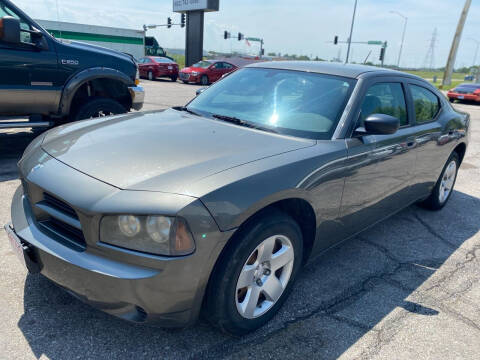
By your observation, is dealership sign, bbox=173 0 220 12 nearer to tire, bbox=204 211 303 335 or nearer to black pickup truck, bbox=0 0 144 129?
black pickup truck, bbox=0 0 144 129

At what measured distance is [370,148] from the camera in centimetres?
308

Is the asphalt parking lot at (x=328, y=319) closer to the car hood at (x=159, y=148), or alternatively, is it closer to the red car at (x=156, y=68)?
the car hood at (x=159, y=148)

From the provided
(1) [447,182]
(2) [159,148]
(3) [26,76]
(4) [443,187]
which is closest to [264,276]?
(2) [159,148]

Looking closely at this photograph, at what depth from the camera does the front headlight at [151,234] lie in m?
1.88

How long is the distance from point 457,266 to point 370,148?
4.94 ft

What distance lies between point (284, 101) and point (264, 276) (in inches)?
57.6

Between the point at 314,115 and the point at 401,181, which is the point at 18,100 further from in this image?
the point at 401,181

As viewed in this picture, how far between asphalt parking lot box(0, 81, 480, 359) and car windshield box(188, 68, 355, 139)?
4.00 ft

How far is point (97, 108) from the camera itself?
18.8 ft

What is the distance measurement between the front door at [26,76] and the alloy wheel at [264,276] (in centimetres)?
428

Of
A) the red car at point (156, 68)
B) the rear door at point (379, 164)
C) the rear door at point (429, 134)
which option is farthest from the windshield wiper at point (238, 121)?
the red car at point (156, 68)

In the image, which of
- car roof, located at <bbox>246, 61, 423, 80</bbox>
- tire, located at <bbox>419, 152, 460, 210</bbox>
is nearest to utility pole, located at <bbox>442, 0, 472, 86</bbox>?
tire, located at <bbox>419, 152, 460, 210</bbox>

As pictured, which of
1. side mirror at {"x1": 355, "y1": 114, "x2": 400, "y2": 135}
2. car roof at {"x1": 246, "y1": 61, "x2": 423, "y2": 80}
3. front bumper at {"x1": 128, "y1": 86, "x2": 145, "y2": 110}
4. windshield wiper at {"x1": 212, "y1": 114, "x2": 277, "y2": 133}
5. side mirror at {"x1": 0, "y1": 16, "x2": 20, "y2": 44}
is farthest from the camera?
front bumper at {"x1": 128, "y1": 86, "x2": 145, "y2": 110}

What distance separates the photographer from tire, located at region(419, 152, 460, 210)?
15.5 ft
